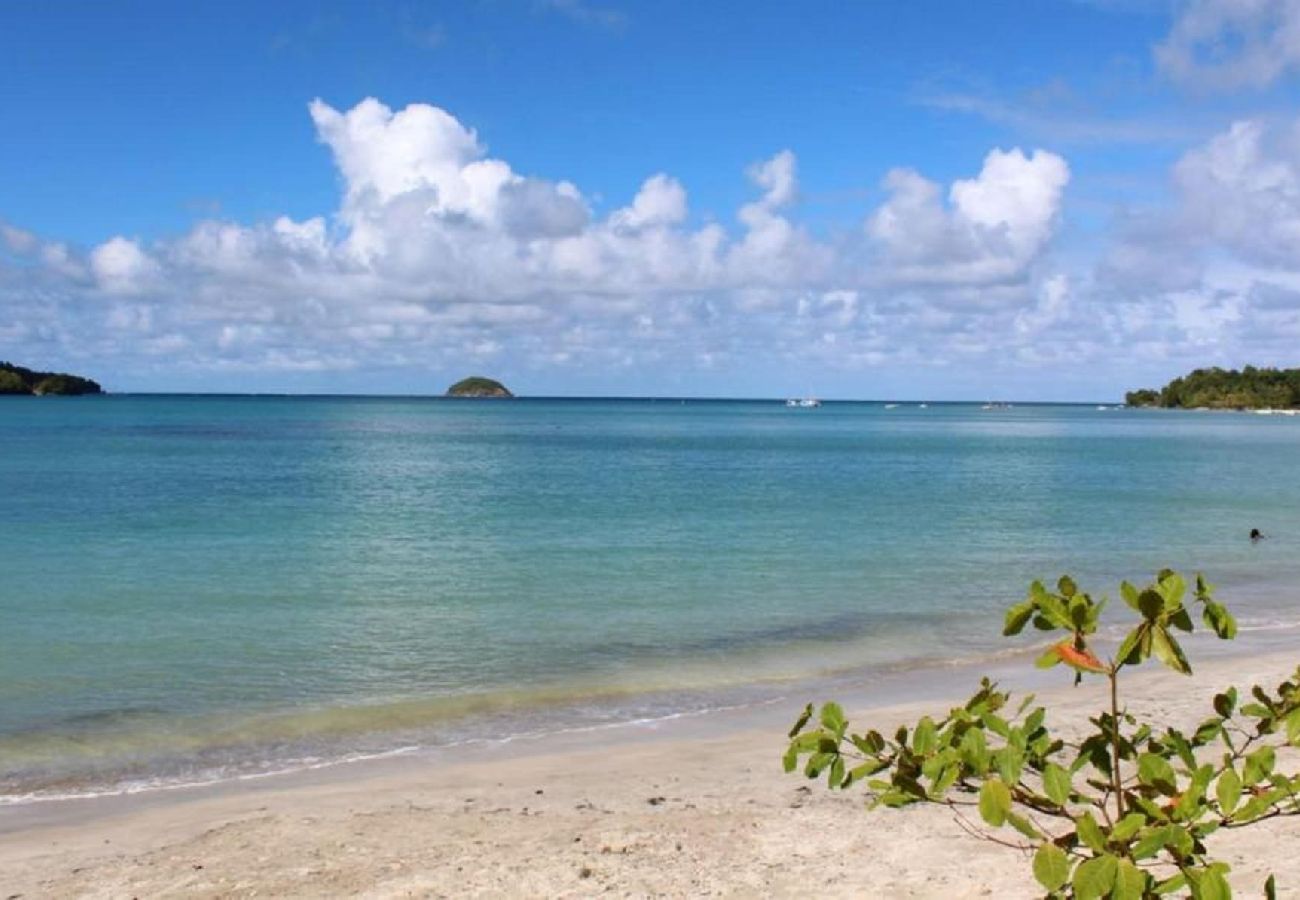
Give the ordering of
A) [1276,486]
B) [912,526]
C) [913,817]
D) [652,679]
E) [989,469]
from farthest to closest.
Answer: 1. [989,469]
2. [1276,486]
3. [912,526]
4. [652,679]
5. [913,817]

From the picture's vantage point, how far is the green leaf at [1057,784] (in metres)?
3.24

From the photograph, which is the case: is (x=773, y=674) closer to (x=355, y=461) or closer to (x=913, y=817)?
(x=913, y=817)

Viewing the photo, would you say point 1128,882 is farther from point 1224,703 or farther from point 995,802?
point 1224,703

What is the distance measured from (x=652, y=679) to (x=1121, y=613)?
434 inches

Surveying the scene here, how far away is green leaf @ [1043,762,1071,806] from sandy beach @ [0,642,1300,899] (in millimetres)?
5653

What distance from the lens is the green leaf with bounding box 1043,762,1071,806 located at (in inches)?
127

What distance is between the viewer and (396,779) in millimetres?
11820

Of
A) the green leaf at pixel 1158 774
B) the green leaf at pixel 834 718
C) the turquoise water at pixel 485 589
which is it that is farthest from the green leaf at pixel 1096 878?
the turquoise water at pixel 485 589

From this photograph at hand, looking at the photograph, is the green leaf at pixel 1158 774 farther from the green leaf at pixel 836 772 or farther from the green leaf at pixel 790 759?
the green leaf at pixel 790 759

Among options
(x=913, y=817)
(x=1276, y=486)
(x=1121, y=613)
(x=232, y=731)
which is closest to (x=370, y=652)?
(x=232, y=731)

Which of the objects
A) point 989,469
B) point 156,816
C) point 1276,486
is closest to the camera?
point 156,816

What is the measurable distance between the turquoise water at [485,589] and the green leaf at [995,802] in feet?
36.6

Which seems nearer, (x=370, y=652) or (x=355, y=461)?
(x=370, y=652)

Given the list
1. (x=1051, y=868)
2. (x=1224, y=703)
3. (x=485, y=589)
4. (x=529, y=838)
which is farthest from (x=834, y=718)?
(x=485, y=589)
